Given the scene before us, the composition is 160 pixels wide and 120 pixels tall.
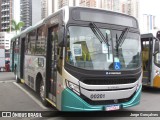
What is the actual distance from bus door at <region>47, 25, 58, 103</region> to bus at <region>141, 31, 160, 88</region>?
5.65 m

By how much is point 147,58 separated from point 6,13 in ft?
350

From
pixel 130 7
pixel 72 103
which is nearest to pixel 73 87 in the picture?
pixel 72 103

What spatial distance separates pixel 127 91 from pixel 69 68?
5.71 ft

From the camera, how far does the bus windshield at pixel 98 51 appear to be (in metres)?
7.04

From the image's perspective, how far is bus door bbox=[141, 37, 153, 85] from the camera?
42.4ft

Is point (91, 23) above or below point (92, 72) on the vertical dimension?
above

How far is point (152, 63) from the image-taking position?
1279 cm

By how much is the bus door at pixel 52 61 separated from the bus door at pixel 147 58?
5.90 meters

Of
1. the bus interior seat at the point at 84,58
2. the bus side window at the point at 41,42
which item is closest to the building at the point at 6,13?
the bus side window at the point at 41,42

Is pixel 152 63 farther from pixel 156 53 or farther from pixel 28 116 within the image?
pixel 28 116

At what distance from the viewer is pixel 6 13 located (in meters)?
114

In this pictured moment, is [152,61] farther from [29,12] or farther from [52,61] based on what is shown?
[29,12]

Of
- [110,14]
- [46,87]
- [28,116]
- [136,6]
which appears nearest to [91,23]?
[110,14]

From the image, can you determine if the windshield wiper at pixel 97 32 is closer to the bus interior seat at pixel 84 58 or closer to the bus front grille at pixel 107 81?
the bus interior seat at pixel 84 58
